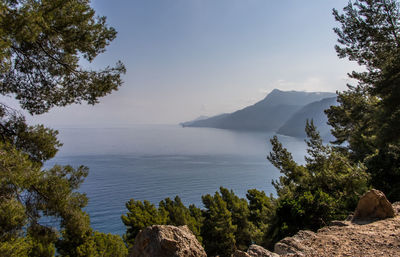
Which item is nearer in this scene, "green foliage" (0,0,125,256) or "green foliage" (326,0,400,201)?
"green foliage" (0,0,125,256)

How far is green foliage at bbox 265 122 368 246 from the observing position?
8.87m

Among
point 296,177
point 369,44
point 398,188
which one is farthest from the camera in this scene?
point 296,177

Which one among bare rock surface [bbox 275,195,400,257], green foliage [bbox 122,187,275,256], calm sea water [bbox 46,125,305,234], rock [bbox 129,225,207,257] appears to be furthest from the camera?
calm sea water [bbox 46,125,305,234]

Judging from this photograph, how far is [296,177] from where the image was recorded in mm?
12781

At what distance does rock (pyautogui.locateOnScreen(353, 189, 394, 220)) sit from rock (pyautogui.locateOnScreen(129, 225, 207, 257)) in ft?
18.2

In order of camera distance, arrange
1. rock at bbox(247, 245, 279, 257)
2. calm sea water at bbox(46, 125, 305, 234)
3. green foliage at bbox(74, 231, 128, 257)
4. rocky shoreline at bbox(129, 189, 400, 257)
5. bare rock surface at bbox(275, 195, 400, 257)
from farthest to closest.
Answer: calm sea water at bbox(46, 125, 305, 234)
green foliage at bbox(74, 231, 128, 257)
bare rock surface at bbox(275, 195, 400, 257)
rock at bbox(247, 245, 279, 257)
rocky shoreline at bbox(129, 189, 400, 257)

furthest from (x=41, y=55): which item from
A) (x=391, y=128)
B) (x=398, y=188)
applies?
(x=398, y=188)

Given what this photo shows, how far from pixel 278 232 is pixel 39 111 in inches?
408

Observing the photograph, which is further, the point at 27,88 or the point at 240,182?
the point at 240,182

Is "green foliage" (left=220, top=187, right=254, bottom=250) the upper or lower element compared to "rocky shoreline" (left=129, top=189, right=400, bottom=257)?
lower

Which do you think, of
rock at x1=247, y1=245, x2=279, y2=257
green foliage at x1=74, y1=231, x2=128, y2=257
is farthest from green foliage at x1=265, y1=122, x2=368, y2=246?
green foliage at x1=74, y1=231, x2=128, y2=257

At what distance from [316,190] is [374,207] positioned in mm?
4426

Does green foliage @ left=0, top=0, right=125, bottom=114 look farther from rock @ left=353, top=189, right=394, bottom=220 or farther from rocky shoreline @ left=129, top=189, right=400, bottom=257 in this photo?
rock @ left=353, top=189, right=394, bottom=220

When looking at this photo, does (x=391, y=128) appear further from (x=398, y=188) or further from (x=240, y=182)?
(x=240, y=182)
